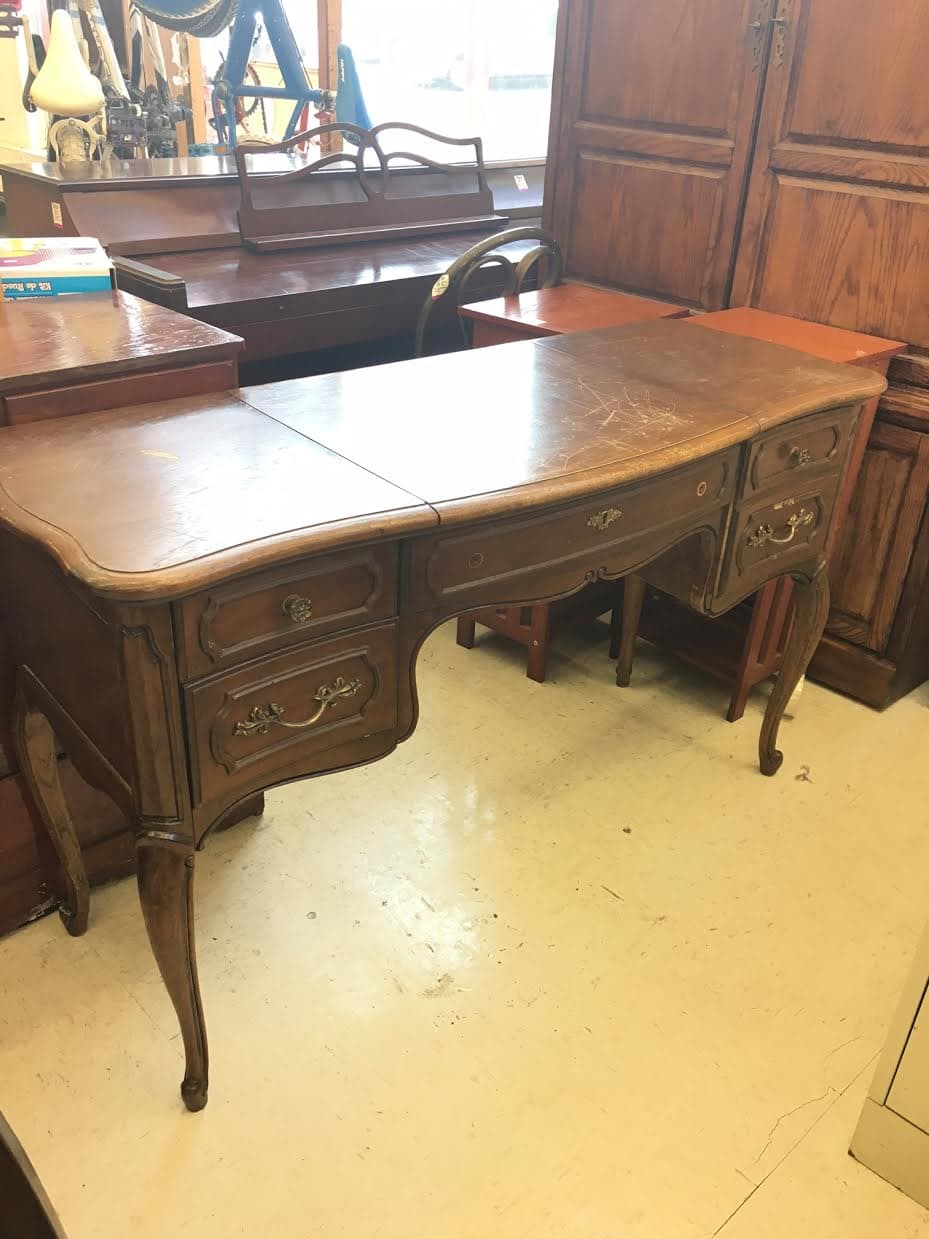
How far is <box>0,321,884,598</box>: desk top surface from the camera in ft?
3.52

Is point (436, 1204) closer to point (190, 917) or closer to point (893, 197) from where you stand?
point (190, 917)

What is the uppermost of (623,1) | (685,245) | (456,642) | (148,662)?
(623,1)

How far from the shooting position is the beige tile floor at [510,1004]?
131 cm

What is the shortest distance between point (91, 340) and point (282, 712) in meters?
0.70

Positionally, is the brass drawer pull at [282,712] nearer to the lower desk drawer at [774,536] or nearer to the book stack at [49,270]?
the lower desk drawer at [774,536]

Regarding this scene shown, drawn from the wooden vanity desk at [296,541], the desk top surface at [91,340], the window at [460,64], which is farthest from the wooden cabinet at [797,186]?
the window at [460,64]

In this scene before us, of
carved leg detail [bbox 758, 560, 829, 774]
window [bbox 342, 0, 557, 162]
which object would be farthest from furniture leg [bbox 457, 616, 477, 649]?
window [bbox 342, 0, 557, 162]

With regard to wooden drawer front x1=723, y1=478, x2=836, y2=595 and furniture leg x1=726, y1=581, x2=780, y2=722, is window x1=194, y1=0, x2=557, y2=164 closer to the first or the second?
furniture leg x1=726, y1=581, x2=780, y2=722

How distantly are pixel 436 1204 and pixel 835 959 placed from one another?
2.55ft

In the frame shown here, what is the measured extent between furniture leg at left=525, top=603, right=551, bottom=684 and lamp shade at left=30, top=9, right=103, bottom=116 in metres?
1.81

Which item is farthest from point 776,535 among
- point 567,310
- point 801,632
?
point 567,310

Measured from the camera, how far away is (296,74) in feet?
12.0

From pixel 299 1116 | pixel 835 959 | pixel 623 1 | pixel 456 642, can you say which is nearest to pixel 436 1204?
pixel 299 1116

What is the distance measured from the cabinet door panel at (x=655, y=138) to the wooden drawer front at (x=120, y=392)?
1257 millimetres
